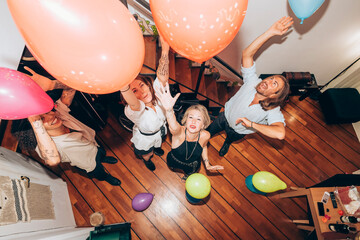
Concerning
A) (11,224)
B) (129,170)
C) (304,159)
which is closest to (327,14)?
(304,159)

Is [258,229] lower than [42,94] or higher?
lower

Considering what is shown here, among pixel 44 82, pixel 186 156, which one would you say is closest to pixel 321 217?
pixel 186 156

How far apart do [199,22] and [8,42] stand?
1661 mm

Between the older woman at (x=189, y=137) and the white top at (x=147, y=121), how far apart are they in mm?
206

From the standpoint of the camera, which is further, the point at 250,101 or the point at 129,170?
the point at 129,170

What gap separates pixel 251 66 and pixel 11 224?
2588 millimetres

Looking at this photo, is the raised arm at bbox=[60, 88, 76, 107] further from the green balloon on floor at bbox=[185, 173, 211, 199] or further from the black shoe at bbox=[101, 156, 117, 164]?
the green balloon on floor at bbox=[185, 173, 211, 199]

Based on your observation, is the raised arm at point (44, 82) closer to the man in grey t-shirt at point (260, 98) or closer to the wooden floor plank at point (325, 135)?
the man in grey t-shirt at point (260, 98)

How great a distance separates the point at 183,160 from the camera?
2.05 m

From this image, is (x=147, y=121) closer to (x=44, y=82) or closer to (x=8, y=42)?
(x=44, y=82)

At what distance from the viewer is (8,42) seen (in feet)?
4.83

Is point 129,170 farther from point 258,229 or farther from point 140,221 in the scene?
point 258,229

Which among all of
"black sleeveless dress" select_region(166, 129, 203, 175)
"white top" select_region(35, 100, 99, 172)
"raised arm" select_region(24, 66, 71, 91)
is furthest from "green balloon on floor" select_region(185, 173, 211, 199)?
"raised arm" select_region(24, 66, 71, 91)

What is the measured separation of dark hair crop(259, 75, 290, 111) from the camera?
5.81 feet
